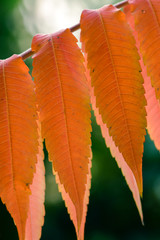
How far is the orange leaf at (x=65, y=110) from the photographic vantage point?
382 millimetres

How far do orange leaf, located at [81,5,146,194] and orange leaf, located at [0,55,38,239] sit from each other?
0.34ft

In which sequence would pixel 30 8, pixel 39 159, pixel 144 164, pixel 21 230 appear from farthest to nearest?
pixel 30 8 < pixel 144 164 < pixel 39 159 < pixel 21 230

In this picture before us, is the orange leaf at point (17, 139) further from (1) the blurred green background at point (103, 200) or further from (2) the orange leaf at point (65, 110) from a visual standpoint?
(1) the blurred green background at point (103, 200)

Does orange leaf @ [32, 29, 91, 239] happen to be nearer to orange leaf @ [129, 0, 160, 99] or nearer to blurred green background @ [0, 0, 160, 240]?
orange leaf @ [129, 0, 160, 99]

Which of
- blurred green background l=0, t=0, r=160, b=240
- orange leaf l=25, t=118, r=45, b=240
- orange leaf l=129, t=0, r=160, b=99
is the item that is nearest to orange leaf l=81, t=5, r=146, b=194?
orange leaf l=129, t=0, r=160, b=99

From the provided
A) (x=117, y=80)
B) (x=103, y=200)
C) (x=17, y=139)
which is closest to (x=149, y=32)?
(x=117, y=80)

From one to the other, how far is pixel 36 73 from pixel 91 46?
9 cm

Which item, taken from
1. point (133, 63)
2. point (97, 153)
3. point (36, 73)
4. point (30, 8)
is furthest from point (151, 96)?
point (30, 8)

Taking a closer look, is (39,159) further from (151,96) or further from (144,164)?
(144,164)

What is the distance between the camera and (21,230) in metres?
0.38

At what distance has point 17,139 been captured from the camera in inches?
16.2

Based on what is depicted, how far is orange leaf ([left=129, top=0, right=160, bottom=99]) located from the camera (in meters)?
0.39

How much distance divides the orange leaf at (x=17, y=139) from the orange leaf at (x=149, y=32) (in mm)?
169

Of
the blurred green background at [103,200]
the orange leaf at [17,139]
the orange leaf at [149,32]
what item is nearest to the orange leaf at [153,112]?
the orange leaf at [149,32]
